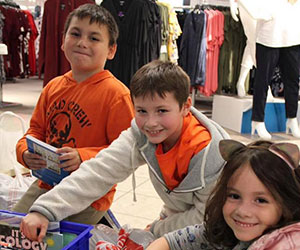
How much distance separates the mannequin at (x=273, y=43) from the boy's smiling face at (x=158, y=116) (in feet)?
9.96

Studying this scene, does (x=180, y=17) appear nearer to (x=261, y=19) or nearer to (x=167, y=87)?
(x=261, y=19)

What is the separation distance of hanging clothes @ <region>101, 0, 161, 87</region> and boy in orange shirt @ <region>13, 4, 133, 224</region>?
8.02 ft

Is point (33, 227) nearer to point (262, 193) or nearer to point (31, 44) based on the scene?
point (262, 193)

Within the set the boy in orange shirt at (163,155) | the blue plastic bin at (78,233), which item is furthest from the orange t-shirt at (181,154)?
the blue plastic bin at (78,233)

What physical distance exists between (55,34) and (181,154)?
3.24 metres

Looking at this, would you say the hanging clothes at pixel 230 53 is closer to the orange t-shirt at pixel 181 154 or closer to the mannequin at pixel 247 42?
the mannequin at pixel 247 42

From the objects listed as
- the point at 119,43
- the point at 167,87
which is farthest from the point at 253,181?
the point at 119,43

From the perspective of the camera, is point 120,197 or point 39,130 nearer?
point 39,130

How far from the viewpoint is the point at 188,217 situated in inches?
48.8

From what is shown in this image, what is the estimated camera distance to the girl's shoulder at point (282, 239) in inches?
34.4

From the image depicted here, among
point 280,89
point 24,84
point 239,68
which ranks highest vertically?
point 239,68

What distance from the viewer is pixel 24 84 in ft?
27.6

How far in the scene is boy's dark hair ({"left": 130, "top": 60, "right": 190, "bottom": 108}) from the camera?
47.2 inches

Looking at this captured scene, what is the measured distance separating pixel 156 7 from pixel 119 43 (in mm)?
601
